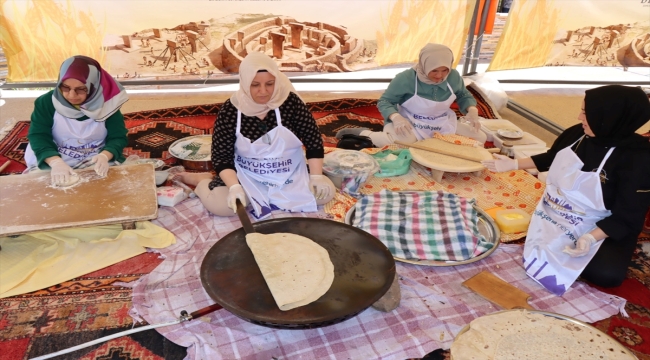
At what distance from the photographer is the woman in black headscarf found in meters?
1.99

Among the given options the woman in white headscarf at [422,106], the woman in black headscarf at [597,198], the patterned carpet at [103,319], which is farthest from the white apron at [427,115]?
the patterned carpet at [103,319]

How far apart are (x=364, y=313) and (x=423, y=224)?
672mm

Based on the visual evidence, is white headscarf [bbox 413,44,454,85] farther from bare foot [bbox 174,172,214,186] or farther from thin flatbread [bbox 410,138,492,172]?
bare foot [bbox 174,172,214,186]

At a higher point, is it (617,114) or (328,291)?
(617,114)

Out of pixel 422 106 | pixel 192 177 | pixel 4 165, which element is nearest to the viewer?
pixel 192 177

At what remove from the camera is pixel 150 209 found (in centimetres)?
231

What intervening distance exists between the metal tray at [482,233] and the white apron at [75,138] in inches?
63.1

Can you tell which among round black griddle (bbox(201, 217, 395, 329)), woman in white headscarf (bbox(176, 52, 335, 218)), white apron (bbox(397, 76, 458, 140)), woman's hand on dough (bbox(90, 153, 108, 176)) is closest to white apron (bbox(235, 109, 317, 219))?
woman in white headscarf (bbox(176, 52, 335, 218))

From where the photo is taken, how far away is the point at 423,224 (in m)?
2.39

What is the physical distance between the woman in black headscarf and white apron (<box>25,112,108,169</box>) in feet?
8.37

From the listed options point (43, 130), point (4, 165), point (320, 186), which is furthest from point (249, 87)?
point (4, 165)

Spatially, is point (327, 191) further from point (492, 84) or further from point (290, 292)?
point (492, 84)

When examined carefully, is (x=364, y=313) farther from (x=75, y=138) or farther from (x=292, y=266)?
(x=75, y=138)

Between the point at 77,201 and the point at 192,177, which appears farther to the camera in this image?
the point at 192,177
